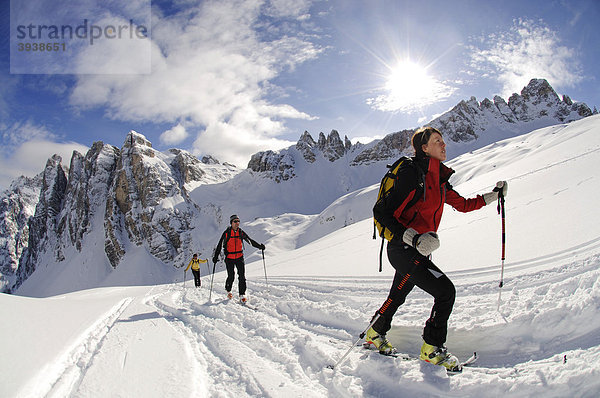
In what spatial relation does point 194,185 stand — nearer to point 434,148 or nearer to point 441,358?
point 434,148

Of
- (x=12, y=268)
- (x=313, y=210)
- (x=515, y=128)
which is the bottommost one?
(x=12, y=268)

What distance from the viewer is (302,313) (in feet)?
17.3

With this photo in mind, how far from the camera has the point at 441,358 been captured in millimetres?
2670

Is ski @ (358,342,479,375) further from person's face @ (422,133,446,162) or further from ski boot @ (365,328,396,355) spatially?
person's face @ (422,133,446,162)

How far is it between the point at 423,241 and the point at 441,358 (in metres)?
1.15

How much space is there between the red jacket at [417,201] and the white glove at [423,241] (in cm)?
11

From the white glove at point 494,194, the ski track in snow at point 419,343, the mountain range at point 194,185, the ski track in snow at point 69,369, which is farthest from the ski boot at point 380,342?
the mountain range at point 194,185

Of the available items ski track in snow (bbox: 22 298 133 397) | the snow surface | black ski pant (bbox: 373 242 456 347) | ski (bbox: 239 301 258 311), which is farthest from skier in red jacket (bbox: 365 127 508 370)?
ski (bbox: 239 301 258 311)

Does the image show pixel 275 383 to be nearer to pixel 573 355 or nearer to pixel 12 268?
pixel 573 355

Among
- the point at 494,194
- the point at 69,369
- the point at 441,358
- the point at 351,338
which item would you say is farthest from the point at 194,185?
the point at 441,358

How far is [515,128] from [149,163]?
409 feet

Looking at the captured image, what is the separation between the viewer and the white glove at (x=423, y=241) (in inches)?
98.4

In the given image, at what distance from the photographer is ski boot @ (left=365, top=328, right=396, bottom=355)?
3.14m

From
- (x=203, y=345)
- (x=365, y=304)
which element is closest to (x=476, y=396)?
(x=365, y=304)
